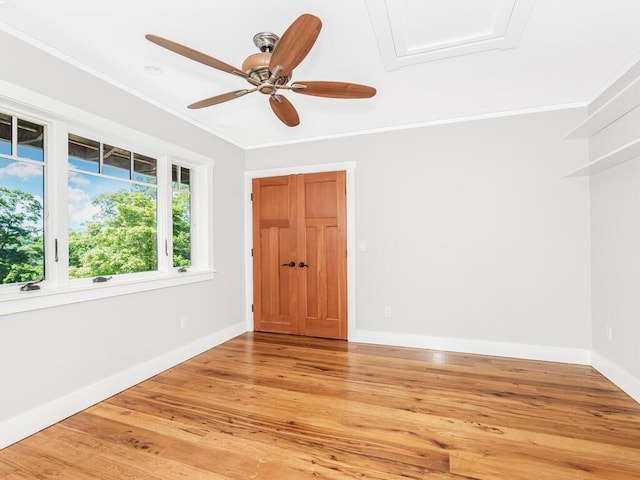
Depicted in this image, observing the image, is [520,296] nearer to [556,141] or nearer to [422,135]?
[556,141]

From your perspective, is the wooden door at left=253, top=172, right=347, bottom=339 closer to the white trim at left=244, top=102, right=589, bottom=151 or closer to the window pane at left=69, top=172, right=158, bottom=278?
the white trim at left=244, top=102, right=589, bottom=151

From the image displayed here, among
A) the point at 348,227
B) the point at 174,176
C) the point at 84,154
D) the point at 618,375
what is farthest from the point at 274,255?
the point at 618,375

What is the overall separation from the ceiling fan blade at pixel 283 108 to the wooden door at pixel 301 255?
1569mm

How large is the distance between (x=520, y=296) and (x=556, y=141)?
5.21 feet

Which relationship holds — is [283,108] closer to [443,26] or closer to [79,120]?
[443,26]

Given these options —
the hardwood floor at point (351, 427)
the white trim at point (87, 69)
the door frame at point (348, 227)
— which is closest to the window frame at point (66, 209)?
the white trim at point (87, 69)

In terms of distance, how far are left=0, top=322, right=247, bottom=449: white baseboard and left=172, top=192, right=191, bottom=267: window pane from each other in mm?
925

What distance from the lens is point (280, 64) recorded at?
1.70 meters

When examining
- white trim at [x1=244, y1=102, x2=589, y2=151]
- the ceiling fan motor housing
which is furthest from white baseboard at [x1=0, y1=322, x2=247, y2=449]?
white trim at [x1=244, y1=102, x2=589, y2=151]

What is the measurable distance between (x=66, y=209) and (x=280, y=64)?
1912mm

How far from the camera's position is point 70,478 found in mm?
1667

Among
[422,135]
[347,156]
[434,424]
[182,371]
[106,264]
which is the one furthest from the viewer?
[347,156]

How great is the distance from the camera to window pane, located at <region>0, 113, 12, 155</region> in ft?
6.71

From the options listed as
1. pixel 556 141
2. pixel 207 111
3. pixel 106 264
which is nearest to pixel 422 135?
pixel 556 141
